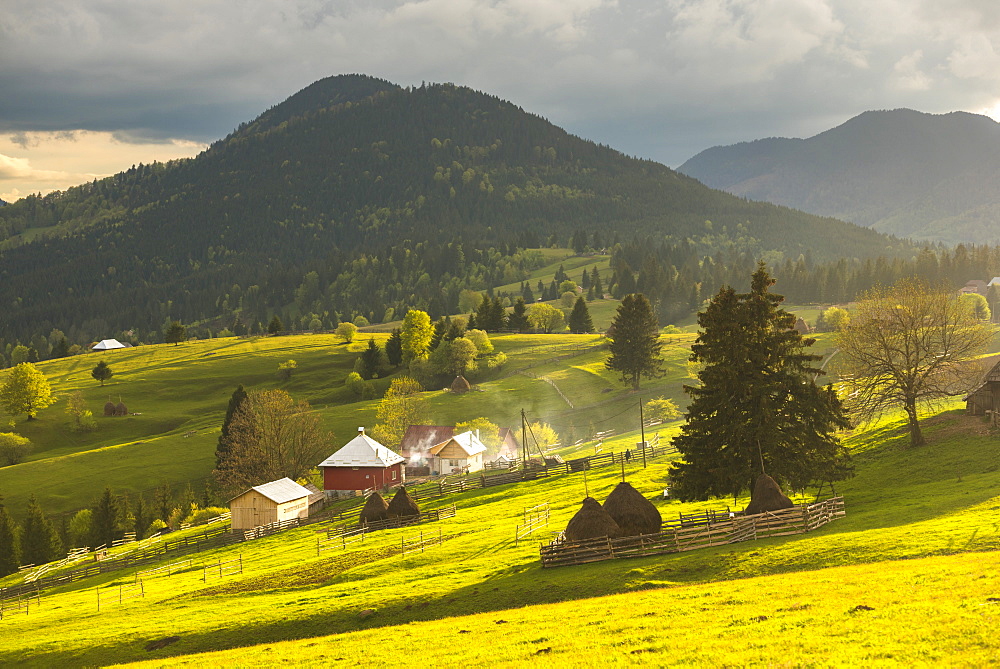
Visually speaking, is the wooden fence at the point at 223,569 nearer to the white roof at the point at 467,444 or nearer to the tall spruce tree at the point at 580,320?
the white roof at the point at 467,444

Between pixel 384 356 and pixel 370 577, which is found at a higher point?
pixel 384 356

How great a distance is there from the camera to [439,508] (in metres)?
64.5

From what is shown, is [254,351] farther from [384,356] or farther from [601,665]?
[601,665]

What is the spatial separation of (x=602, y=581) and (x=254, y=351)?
157652mm

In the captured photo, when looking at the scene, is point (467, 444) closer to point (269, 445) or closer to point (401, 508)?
point (269, 445)

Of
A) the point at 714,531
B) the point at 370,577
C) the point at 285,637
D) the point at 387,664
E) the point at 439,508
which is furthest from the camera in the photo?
the point at 439,508

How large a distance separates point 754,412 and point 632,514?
9.26 m

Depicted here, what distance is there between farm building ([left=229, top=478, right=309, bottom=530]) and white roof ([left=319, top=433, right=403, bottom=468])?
9.82 meters

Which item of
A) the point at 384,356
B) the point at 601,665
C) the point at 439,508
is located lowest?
the point at 439,508

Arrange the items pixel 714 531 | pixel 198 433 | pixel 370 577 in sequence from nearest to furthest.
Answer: pixel 714 531
pixel 370 577
pixel 198 433

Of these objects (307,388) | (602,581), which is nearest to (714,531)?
(602,581)

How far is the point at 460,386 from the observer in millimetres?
120312

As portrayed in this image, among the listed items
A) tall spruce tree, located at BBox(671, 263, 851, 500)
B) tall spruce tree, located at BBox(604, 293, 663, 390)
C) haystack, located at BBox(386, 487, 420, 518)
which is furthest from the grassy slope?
tall spruce tree, located at BBox(604, 293, 663, 390)

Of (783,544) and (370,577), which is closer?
(783,544)
